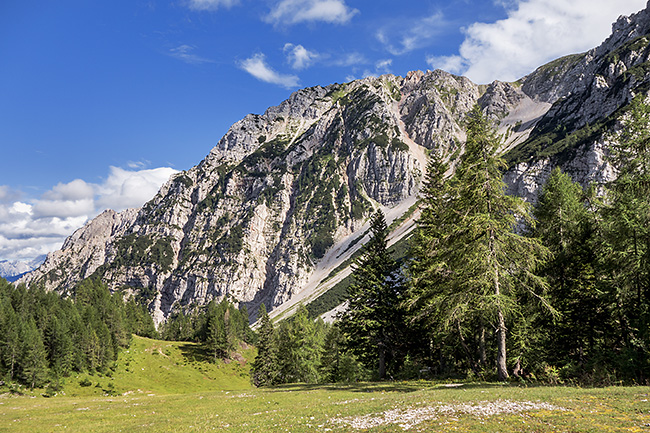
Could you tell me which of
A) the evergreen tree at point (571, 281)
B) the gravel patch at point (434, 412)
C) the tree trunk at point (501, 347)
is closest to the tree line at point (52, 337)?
the gravel patch at point (434, 412)

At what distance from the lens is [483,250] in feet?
77.3

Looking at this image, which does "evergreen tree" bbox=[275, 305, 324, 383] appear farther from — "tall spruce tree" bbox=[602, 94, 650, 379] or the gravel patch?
the gravel patch

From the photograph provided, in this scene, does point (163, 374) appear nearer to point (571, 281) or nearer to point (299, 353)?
point (299, 353)

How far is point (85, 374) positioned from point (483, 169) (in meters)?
88.8

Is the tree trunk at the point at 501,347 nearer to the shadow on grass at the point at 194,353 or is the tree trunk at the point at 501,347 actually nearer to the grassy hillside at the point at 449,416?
the grassy hillside at the point at 449,416

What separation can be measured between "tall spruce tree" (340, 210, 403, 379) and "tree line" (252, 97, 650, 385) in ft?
0.40

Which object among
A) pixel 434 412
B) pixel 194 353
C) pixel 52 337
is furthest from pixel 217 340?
Result: pixel 434 412

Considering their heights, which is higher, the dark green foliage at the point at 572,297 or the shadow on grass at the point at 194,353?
the dark green foliage at the point at 572,297

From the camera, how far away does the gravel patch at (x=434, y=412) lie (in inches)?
535

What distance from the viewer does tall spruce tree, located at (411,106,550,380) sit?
23.1 m

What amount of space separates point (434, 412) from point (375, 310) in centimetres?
2068

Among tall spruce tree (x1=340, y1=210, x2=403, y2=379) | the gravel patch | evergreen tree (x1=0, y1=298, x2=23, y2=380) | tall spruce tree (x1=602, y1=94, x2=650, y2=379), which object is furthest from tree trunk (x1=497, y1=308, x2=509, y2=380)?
evergreen tree (x1=0, y1=298, x2=23, y2=380)

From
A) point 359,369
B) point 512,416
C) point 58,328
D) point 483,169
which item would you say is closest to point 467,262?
point 483,169

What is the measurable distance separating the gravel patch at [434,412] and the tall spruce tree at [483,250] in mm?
6870
